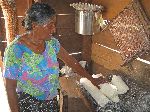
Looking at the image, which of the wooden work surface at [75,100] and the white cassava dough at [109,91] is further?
the white cassava dough at [109,91]

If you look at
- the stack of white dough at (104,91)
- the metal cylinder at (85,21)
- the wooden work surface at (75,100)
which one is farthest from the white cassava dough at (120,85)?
the metal cylinder at (85,21)

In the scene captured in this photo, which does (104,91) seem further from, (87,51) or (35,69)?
(87,51)

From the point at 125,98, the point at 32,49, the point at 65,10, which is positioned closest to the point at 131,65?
the point at 125,98

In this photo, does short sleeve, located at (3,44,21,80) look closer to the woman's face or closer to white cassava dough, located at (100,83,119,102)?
the woman's face

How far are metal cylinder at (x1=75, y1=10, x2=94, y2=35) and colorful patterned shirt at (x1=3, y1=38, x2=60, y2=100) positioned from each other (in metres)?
1.79

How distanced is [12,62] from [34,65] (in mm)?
228

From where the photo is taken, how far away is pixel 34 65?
2225 millimetres

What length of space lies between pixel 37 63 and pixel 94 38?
9.17ft

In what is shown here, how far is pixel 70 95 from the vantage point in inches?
117

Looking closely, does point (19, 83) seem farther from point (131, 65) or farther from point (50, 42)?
point (131, 65)

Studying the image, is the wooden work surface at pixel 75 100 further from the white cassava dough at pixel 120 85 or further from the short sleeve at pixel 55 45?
the short sleeve at pixel 55 45

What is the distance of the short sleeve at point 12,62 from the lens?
2037 millimetres

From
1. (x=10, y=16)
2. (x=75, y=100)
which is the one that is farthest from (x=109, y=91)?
(x=10, y=16)

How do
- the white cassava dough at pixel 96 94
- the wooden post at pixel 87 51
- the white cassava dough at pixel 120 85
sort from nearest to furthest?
1. the white cassava dough at pixel 96 94
2. the white cassava dough at pixel 120 85
3. the wooden post at pixel 87 51
